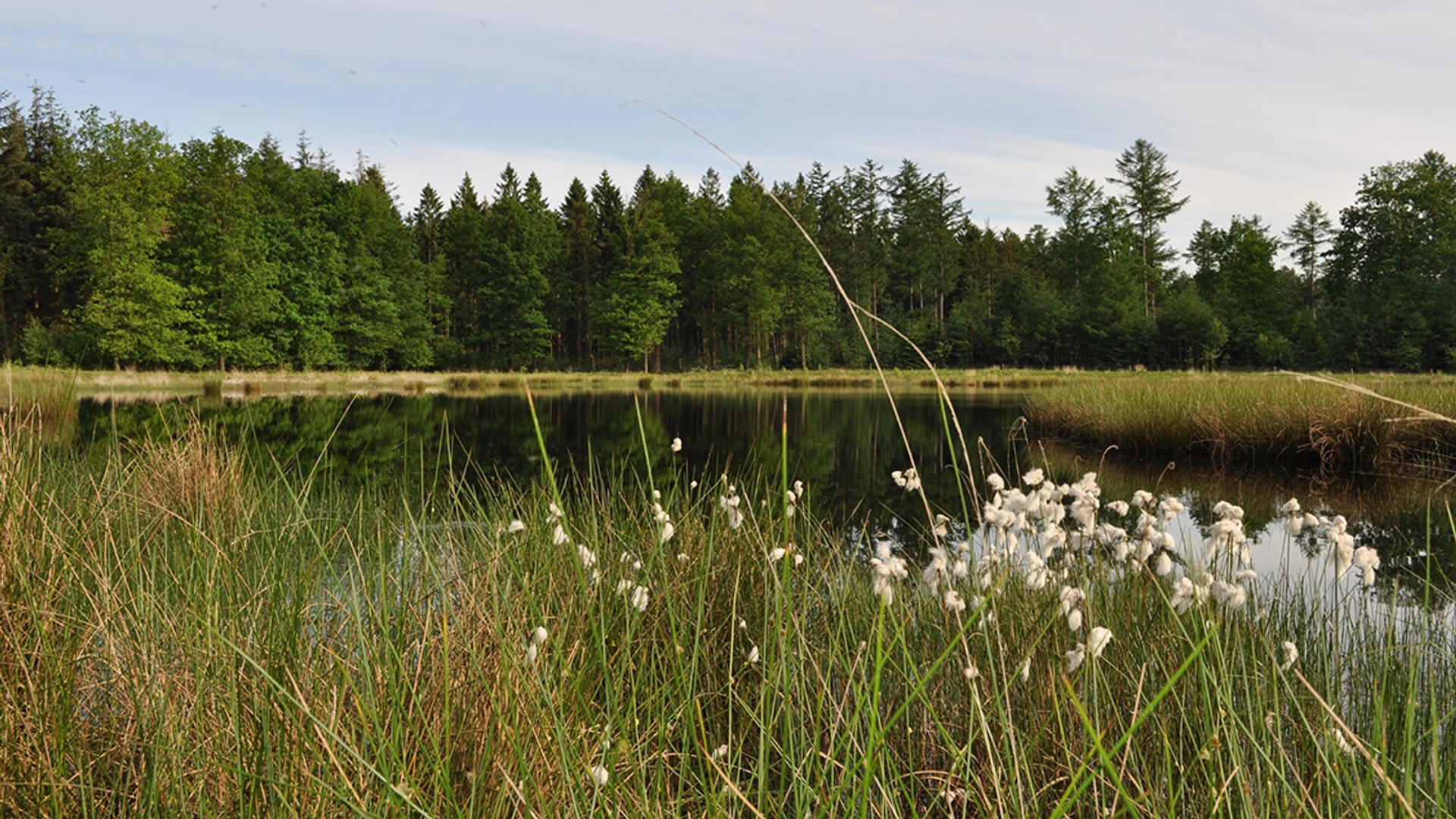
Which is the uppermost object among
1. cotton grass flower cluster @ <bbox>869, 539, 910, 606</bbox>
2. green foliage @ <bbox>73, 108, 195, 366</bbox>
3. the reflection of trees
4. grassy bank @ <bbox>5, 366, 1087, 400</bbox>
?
green foliage @ <bbox>73, 108, 195, 366</bbox>

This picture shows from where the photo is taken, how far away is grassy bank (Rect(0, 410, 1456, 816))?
51.1 inches

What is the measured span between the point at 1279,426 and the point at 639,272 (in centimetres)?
3481

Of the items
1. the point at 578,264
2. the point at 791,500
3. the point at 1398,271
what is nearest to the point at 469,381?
the point at 578,264

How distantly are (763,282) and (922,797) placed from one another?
4172 cm

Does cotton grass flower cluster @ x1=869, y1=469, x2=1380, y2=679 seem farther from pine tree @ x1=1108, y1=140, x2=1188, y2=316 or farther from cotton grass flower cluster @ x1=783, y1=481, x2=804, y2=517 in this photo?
pine tree @ x1=1108, y1=140, x2=1188, y2=316

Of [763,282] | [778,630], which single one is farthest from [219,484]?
[763,282]

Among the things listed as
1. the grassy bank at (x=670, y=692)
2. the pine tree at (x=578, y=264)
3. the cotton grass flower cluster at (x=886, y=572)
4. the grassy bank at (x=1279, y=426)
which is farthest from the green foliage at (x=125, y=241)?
the cotton grass flower cluster at (x=886, y=572)

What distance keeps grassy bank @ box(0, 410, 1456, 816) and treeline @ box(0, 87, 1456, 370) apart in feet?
95.4

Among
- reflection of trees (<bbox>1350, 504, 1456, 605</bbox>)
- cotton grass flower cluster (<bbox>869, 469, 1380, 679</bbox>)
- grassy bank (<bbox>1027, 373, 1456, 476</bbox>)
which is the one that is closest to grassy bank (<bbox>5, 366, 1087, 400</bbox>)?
grassy bank (<bbox>1027, 373, 1456, 476</bbox>)

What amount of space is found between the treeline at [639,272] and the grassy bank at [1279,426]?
1882cm

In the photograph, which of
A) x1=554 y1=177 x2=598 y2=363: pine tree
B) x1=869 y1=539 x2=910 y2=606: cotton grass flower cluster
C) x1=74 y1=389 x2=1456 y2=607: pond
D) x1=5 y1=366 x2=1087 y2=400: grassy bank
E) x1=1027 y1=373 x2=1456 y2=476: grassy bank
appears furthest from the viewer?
x1=554 y1=177 x2=598 y2=363: pine tree

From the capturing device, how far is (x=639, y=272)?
42.6m

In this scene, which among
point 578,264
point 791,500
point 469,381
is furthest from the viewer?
point 578,264

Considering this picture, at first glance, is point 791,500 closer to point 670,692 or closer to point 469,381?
point 670,692
